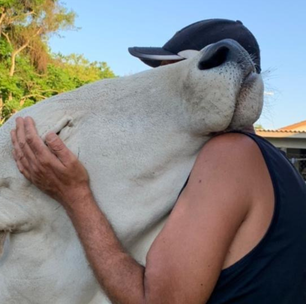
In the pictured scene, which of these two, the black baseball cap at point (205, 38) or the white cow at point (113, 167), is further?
the black baseball cap at point (205, 38)

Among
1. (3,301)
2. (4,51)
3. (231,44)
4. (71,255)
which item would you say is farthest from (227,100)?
(4,51)

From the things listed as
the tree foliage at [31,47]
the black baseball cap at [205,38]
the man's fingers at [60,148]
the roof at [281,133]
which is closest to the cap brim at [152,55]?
the black baseball cap at [205,38]

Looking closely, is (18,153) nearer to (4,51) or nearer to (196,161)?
(196,161)

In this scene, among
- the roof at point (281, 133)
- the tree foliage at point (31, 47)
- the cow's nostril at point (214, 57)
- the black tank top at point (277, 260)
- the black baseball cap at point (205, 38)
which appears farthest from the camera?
the tree foliage at point (31, 47)

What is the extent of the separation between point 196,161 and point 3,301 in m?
0.66

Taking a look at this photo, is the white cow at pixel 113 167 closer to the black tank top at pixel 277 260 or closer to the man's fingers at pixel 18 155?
the man's fingers at pixel 18 155

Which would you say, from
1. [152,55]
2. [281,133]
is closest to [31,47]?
[281,133]

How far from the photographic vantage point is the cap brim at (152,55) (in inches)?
63.7

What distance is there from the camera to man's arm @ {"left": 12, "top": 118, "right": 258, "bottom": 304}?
1.25m

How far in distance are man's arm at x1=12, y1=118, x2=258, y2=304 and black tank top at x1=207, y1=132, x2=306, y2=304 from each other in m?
0.07

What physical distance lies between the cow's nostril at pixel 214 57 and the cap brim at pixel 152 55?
1.28 feet

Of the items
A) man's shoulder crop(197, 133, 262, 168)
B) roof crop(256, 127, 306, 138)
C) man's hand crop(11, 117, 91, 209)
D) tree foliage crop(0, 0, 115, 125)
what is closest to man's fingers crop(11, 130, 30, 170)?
man's hand crop(11, 117, 91, 209)

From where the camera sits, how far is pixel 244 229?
1.31 m

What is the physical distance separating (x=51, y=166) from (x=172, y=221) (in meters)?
0.36
